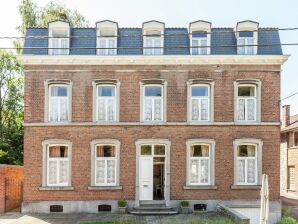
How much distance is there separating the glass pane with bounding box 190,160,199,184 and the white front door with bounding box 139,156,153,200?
84.8 inches

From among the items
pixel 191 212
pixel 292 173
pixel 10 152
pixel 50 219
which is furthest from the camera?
pixel 292 173

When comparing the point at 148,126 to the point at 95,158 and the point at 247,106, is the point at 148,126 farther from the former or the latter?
the point at 247,106

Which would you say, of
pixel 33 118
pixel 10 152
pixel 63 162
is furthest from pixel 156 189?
pixel 10 152

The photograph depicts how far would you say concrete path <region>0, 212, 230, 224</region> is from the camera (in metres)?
17.2

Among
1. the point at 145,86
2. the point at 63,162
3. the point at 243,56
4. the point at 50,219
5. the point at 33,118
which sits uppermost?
the point at 243,56

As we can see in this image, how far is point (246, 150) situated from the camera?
67.0ft

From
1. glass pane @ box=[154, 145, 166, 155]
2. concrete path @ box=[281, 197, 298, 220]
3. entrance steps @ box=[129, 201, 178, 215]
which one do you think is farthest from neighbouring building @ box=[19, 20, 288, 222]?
concrete path @ box=[281, 197, 298, 220]

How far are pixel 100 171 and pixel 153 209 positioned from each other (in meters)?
3.45

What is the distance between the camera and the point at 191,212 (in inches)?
773

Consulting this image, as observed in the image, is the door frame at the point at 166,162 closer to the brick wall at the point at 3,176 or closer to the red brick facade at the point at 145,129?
the red brick facade at the point at 145,129

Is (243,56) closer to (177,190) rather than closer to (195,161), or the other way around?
(195,161)

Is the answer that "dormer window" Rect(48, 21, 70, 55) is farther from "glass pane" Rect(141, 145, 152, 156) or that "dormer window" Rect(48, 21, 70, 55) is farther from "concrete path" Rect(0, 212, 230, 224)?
"concrete path" Rect(0, 212, 230, 224)

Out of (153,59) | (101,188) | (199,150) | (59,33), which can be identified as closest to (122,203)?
(101,188)

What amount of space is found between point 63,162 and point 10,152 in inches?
295
